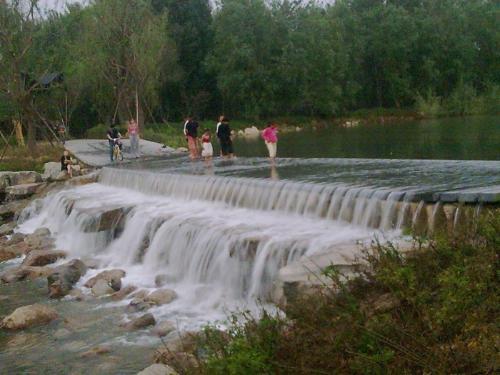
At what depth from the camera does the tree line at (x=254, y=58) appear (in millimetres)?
41688

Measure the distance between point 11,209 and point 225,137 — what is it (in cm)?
869

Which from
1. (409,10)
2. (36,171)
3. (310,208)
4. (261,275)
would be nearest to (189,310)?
(261,275)

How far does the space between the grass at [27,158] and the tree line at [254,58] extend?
4.30 metres

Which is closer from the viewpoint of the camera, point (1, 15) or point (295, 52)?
point (1, 15)

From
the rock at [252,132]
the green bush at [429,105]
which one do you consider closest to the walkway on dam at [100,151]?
the rock at [252,132]

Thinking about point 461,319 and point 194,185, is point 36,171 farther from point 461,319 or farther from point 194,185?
point 461,319

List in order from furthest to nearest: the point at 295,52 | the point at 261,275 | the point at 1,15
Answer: the point at 295,52 < the point at 1,15 < the point at 261,275

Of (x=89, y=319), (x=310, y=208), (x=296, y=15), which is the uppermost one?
(x=296, y=15)

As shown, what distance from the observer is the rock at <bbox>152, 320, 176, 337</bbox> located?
34.5 ft

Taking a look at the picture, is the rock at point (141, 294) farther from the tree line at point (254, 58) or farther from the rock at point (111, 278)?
the tree line at point (254, 58)

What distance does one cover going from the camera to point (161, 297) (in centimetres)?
1238

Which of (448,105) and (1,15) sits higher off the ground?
(1,15)

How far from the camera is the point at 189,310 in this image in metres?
11.8

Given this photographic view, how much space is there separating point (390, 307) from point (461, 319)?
2.68 ft
